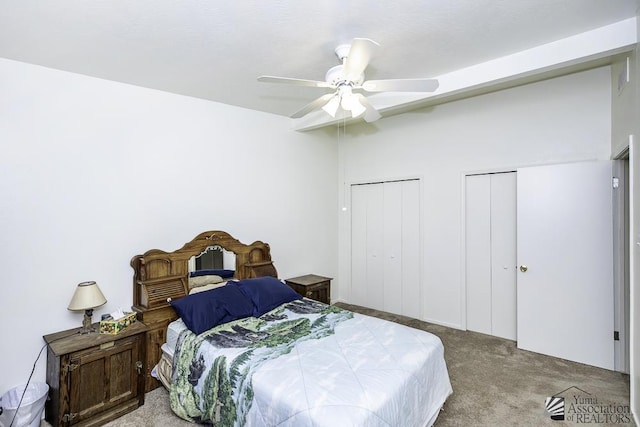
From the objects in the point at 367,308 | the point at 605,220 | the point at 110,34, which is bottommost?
the point at 367,308

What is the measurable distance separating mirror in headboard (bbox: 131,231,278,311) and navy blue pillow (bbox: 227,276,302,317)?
1.37 feet

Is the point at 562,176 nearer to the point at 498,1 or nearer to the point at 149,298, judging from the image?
the point at 498,1

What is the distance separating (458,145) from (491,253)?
1.36m

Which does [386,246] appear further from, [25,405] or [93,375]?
[25,405]

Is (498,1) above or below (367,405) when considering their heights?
above

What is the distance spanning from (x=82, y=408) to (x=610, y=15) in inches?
172

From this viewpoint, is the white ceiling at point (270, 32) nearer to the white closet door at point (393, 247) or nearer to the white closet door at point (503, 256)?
the white closet door at point (503, 256)

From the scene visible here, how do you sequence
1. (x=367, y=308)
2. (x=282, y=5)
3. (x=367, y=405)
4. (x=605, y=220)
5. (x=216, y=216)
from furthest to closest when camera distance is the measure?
1. (x=367, y=308)
2. (x=216, y=216)
3. (x=605, y=220)
4. (x=282, y=5)
5. (x=367, y=405)

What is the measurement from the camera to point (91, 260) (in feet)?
8.53

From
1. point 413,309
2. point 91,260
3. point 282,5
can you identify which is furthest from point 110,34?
point 413,309

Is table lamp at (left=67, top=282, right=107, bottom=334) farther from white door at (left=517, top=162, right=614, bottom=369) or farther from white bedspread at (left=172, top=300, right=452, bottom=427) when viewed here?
white door at (left=517, top=162, right=614, bottom=369)

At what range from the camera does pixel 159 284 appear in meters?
2.81

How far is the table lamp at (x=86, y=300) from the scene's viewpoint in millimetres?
2334

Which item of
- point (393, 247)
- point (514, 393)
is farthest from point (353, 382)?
point (393, 247)
